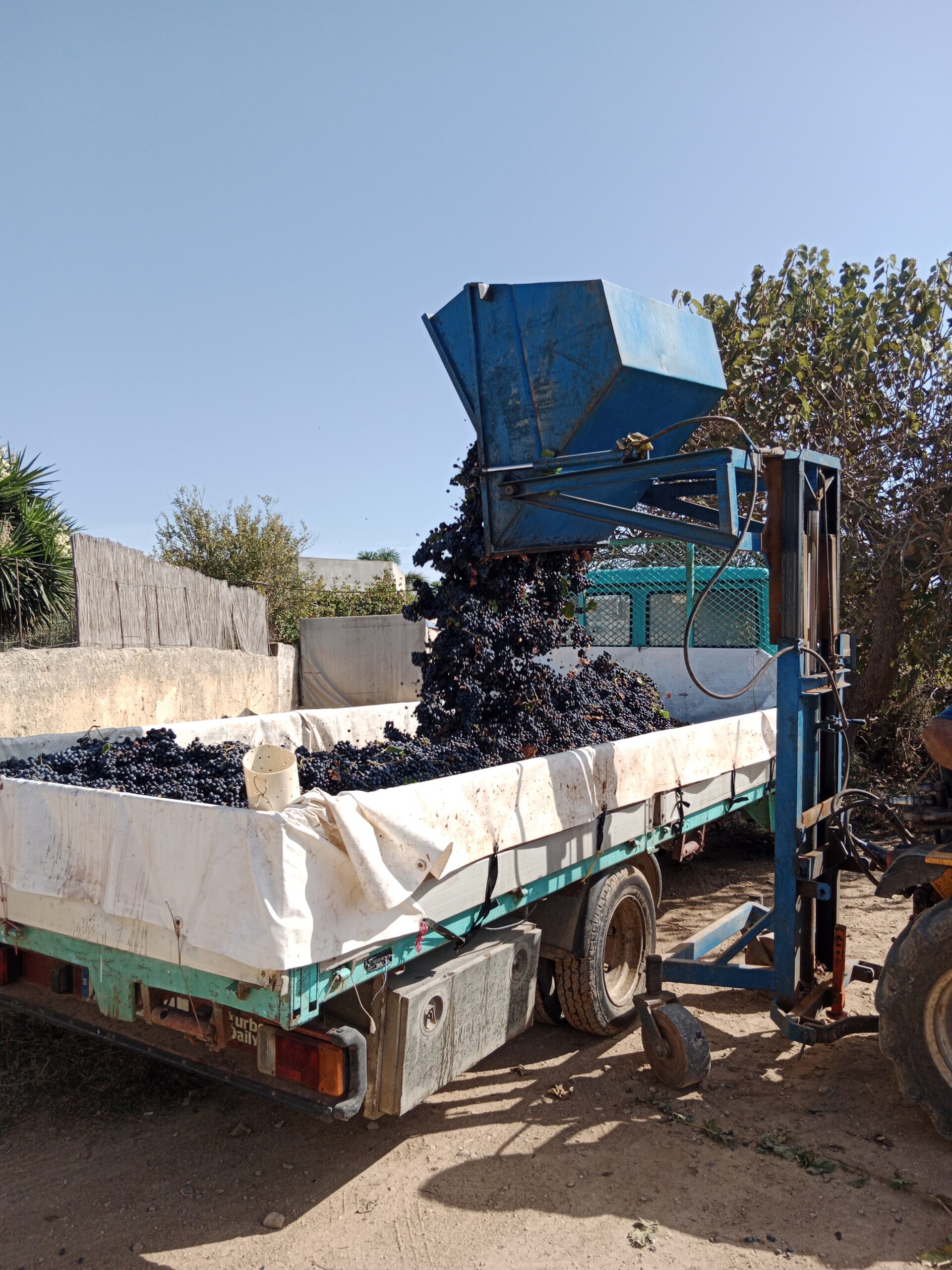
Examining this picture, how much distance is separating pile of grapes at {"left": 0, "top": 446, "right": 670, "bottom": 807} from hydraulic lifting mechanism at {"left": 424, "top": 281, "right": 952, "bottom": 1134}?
1.02 ft

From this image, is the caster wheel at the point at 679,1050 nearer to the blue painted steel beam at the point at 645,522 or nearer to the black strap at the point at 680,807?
the black strap at the point at 680,807

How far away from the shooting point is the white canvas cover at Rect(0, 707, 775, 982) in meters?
2.41

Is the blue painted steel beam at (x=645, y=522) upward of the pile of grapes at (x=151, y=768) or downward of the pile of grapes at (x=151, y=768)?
upward

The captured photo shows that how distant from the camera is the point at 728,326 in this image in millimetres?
9359

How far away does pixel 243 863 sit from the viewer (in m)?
2.43

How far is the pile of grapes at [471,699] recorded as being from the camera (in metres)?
3.93

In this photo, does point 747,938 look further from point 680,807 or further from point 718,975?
point 680,807

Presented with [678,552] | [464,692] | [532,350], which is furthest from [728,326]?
[464,692]

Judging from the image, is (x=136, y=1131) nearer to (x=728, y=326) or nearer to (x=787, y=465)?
(x=787, y=465)

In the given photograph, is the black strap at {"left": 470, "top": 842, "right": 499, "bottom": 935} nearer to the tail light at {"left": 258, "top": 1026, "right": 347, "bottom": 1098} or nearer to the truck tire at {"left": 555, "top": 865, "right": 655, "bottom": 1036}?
the tail light at {"left": 258, "top": 1026, "right": 347, "bottom": 1098}

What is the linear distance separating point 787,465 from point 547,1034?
2.88 m

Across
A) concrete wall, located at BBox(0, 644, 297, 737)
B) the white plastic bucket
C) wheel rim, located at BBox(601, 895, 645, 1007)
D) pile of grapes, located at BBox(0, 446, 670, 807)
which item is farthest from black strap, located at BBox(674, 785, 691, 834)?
concrete wall, located at BBox(0, 644, 297, 737)

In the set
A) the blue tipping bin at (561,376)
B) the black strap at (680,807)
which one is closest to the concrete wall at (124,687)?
the blue tipping bin at (561,376)

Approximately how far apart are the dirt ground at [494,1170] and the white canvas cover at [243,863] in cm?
93
